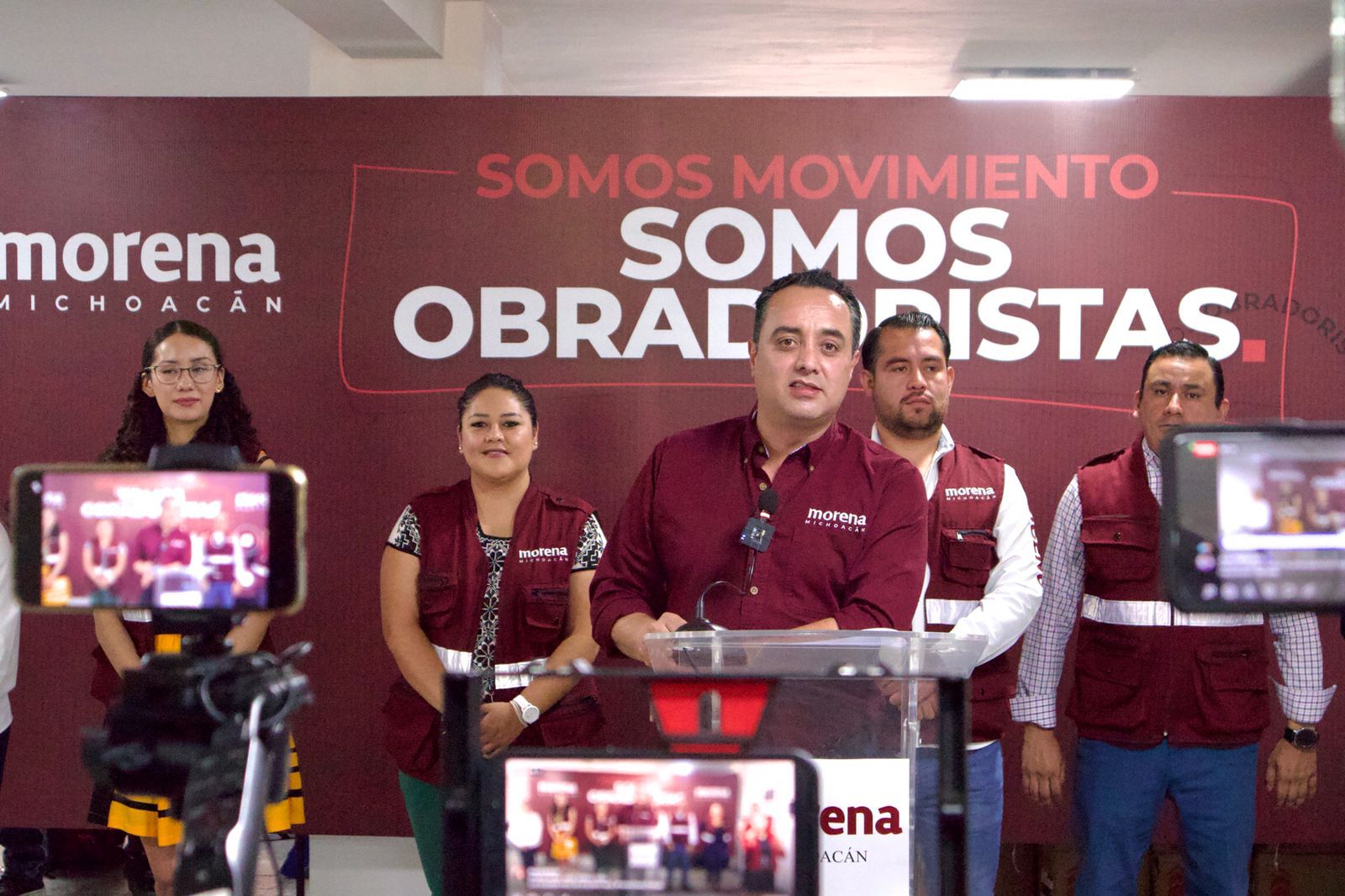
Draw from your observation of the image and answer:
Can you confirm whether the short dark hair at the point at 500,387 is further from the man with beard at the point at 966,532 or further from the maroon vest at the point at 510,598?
the man with beard at the point at 966,532

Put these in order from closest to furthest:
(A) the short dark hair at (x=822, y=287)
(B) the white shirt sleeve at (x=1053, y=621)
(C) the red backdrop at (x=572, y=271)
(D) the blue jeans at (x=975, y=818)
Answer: (D) the blue jeans at (x=975, y=818), (A) the short dark hair at (x=822, y=287), (B) the white shirt sleeve at (x=1053, y=621), (C) the red backdrop at (x=572, y=271)

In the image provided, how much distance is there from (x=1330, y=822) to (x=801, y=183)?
2.50 m

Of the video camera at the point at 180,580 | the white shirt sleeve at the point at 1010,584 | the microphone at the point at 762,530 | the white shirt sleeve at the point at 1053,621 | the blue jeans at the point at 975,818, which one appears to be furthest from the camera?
the white shirt sleeve at the point at 1053,621

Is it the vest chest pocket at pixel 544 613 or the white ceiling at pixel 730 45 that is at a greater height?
the white ceiling at pixel 730 45

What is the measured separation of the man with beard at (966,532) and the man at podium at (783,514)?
66cm

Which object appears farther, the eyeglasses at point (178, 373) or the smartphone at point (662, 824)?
the eyeglasses at point (178, 373)

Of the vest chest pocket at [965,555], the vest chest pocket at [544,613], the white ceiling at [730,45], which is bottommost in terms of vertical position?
the vest chest pocket at [544,613]

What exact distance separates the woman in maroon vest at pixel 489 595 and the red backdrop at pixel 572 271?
1.43ft

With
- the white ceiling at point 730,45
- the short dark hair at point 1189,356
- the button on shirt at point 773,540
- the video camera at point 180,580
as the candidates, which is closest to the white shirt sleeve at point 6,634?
the button on shirt at point 773,540

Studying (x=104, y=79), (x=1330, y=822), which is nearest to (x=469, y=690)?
(x=1330, y=822)

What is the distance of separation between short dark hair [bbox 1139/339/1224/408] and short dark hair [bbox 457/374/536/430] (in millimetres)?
1717

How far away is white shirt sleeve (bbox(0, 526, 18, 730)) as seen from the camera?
3740 millimetres

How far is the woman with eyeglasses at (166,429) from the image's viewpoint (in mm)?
3695

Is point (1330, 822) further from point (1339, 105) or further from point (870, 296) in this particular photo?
point (1339, 105)
